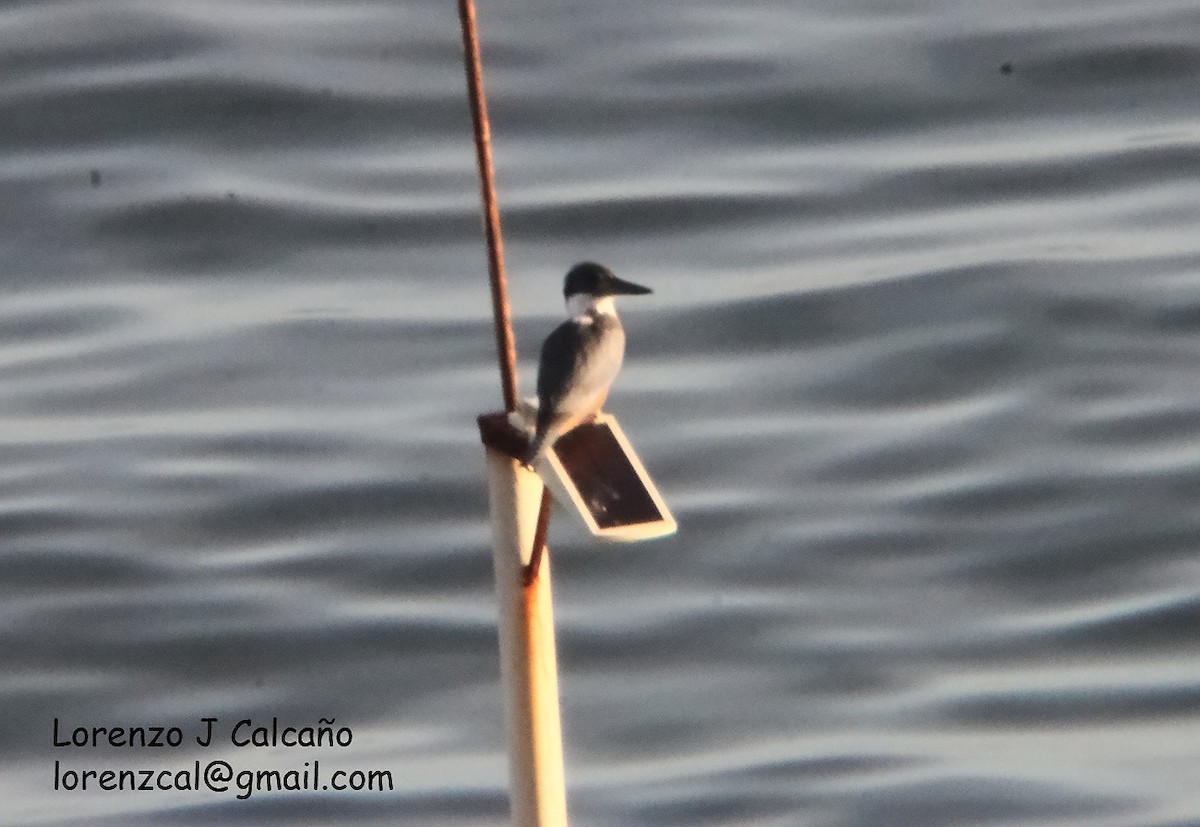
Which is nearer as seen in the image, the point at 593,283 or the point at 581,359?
the point at 581,359

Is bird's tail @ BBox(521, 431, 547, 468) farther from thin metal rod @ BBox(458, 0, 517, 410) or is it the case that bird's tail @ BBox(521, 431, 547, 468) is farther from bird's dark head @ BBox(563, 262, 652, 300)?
bird's dark head @ BBox(563, 262, 652, 300)

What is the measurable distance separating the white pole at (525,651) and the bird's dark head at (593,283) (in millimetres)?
2312

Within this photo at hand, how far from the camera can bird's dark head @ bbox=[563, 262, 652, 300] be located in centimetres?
736

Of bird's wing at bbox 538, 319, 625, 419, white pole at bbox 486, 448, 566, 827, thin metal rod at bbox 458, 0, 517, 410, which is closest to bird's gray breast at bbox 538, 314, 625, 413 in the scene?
bird's wing at bbox 538, 319, 625, 419

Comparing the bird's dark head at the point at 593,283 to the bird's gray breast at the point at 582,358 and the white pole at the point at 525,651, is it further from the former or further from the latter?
the white pole at the point at 525,651

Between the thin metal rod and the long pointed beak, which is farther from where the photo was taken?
the long pointed beak

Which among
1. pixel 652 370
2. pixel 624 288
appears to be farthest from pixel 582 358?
pixel 652 370

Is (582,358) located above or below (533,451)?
above

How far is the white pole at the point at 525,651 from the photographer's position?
4984 mm

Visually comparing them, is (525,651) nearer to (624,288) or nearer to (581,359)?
(581,359)

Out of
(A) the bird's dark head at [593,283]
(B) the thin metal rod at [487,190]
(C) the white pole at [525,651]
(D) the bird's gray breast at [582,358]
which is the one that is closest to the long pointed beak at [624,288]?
(A) the bird's dark head at [593,283]

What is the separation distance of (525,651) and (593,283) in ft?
8.38

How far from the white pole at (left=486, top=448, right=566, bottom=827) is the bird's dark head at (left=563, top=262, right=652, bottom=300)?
231 centimetres

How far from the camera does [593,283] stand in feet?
24.3
